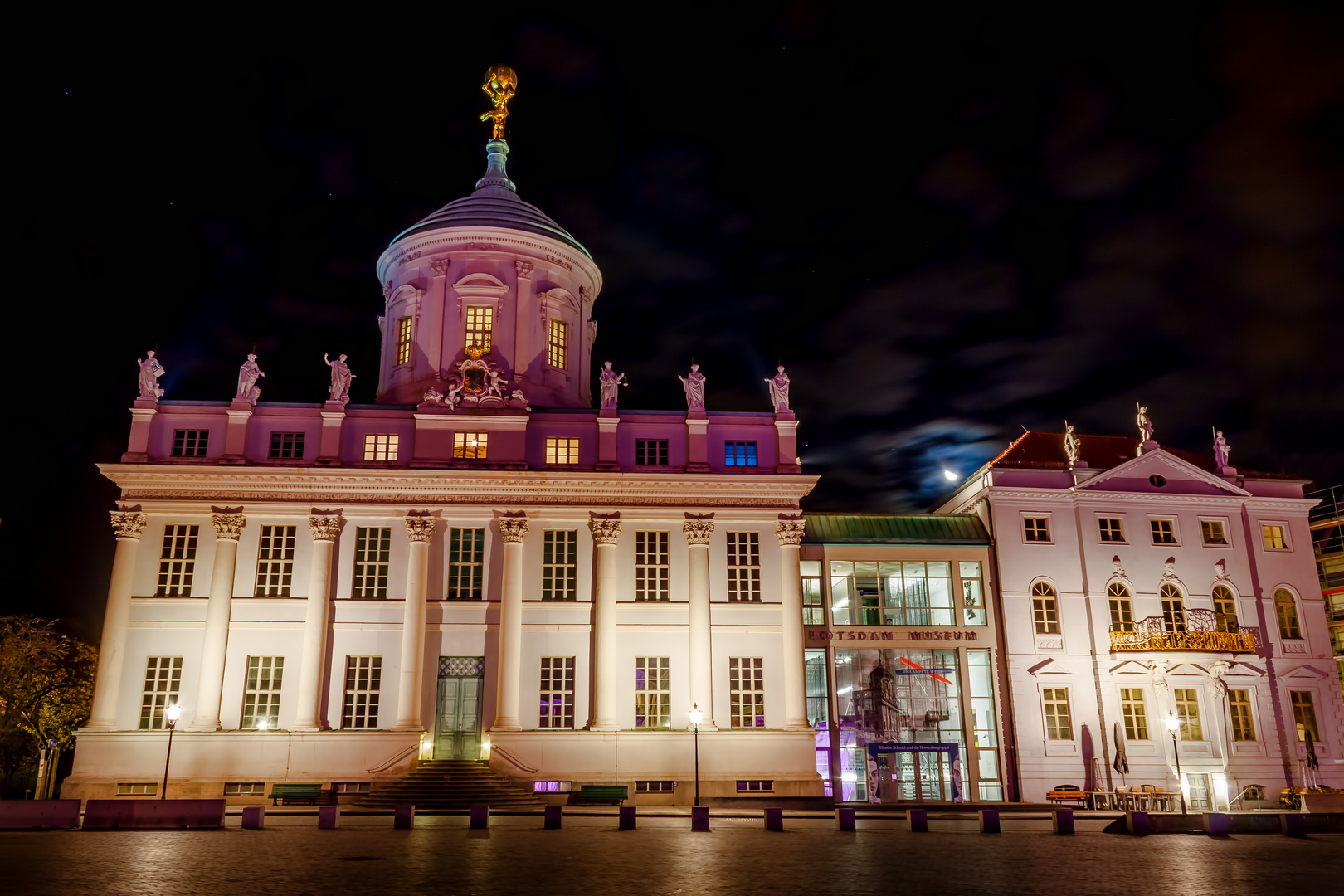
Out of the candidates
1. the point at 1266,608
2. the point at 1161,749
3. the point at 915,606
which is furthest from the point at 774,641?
the point at 1266,608

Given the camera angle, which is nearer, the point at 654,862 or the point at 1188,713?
the point at 654,862

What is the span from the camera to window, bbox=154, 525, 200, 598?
45750 millimetres

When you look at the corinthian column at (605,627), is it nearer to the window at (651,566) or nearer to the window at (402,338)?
the window at (651,566)

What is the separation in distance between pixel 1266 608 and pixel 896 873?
40994mm

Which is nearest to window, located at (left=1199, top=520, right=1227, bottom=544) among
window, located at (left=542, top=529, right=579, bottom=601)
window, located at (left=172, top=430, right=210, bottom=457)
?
window, located at (left=542, top=529, right=579, bottom=601)

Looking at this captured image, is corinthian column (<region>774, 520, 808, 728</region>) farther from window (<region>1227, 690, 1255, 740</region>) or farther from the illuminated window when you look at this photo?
window (<region>1227, 690, 1255, 740</region>)

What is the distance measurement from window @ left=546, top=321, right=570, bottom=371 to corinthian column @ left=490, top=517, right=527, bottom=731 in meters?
11.9

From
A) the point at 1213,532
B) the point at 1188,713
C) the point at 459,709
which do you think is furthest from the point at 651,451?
the point at 1213,532

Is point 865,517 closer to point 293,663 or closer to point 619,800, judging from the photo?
point 619,800

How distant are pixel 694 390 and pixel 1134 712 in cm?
2517

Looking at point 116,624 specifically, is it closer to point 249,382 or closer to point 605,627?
point 249,382

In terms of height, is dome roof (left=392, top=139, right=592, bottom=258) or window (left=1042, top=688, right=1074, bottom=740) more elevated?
dome roof (left=392, top=139, right=592, bottom=258)

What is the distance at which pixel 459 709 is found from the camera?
4569 centimetres

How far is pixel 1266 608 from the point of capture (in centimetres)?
5206
